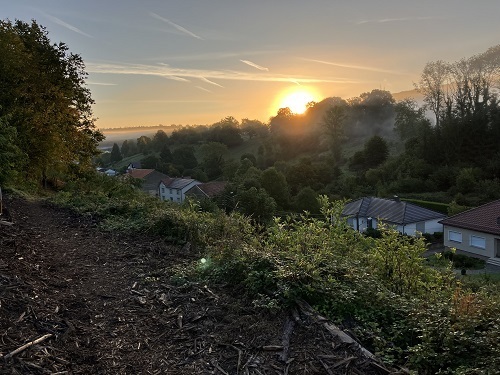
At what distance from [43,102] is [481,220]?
21741mm

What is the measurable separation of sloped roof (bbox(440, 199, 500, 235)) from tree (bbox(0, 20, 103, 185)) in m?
19.2

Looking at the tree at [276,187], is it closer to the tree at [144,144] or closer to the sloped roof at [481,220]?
the sloped roof at [481,220]

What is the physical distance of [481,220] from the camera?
2159 centimetres

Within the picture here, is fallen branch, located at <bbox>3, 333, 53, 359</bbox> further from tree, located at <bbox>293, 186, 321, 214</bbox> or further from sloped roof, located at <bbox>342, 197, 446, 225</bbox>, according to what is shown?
tree, located at <bbox>293, 186, 321, 214</bbox>

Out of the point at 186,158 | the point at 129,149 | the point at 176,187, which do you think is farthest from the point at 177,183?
the point at 129,149

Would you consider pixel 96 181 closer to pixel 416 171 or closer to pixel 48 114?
pixel 48 114

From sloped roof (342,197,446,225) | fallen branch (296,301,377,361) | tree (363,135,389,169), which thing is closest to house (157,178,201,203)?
tree (363,135,389,169)

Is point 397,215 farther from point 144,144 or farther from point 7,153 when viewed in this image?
point 144,144

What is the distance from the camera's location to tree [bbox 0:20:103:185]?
43.1 ft

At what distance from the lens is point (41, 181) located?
679 inches

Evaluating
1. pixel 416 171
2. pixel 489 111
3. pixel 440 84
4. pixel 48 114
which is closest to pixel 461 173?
pixel 416 171

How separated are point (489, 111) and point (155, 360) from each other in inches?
1673

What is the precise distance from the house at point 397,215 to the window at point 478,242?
3.39 meters

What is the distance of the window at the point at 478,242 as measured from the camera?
834 inches
